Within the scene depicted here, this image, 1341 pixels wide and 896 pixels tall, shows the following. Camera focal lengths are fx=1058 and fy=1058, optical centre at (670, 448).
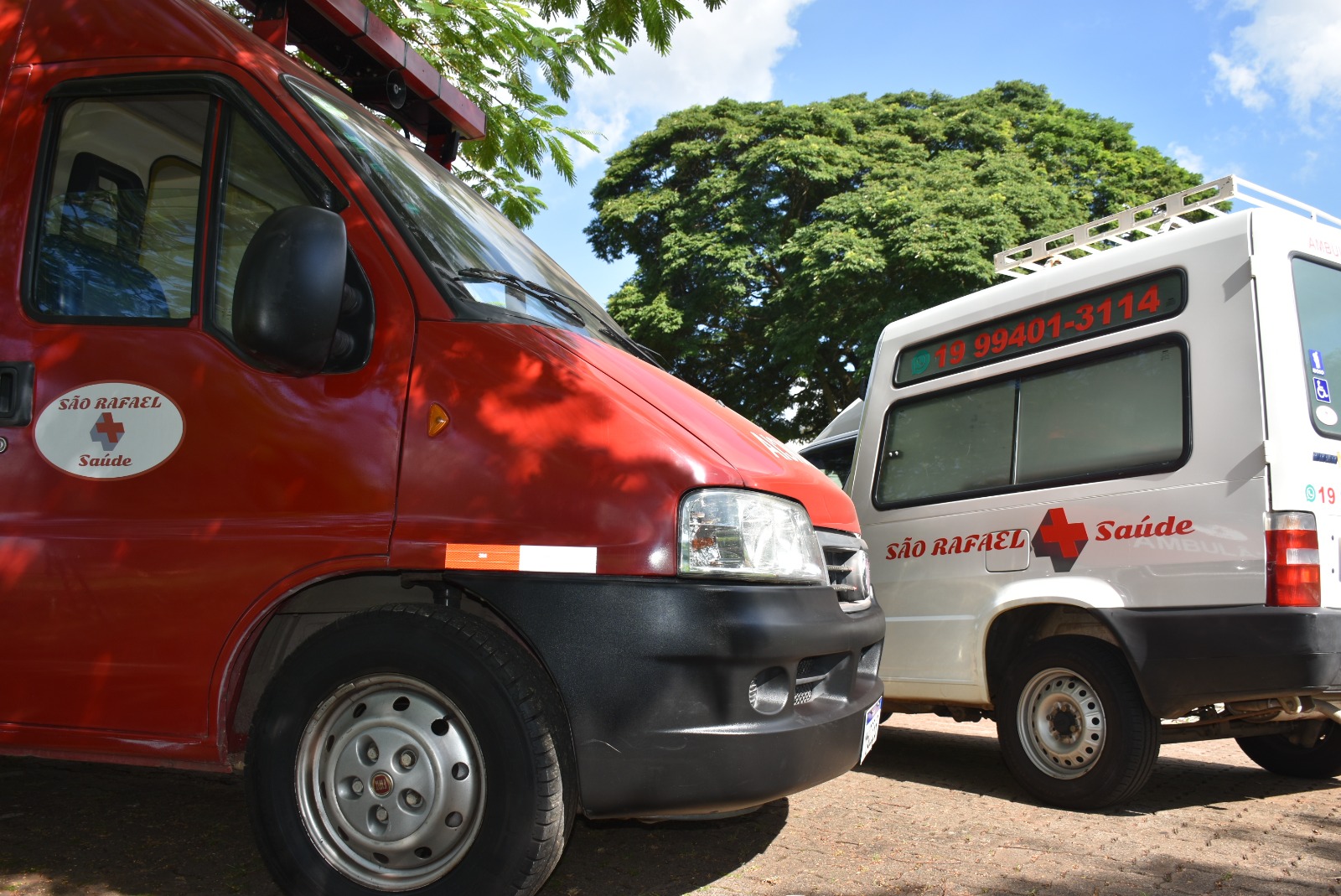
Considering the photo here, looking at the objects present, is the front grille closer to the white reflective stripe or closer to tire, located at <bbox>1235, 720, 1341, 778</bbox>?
the white reflective stripe

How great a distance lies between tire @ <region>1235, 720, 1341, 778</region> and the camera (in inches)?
223

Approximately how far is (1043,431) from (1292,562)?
4.74 feet

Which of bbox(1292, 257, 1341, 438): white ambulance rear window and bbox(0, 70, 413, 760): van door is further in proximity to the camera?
bbox(1292, 257, 1341, 438): white ambulance rear window

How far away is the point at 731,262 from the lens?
21.4 m

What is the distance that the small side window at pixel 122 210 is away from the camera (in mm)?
3291

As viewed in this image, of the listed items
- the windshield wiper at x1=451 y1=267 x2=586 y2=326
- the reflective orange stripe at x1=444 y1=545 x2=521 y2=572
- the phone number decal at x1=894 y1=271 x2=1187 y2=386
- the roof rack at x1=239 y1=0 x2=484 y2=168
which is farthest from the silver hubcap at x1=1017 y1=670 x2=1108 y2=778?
the roof rack at x1=239 y1=0 x2=484 y2=168

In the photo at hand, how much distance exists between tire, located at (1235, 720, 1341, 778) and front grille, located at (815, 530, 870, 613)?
10.6 feet

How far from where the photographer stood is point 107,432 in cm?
315

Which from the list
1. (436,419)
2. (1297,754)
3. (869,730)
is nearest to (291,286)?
(436,419)

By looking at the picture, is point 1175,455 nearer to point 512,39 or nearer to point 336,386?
point 336,386

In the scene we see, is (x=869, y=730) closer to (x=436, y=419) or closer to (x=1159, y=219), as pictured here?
(x=436, y=419)

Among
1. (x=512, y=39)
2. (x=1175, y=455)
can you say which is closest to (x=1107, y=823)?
(x=1175, y=455)

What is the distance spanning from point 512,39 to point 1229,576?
16.0ft

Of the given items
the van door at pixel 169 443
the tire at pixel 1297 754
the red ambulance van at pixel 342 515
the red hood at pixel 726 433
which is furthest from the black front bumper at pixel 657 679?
the tire at pixel 1297 754
